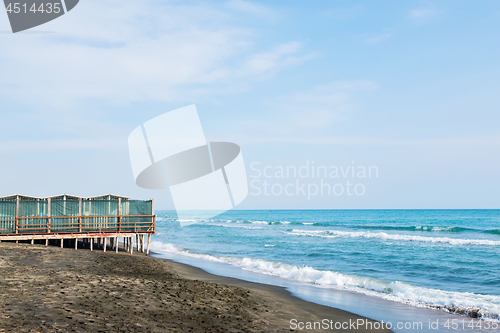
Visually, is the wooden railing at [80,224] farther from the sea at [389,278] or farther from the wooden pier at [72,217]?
the sea at [389,278]

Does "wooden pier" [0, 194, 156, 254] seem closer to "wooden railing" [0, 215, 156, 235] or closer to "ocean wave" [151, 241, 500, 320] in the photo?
"wooden railing" [0, 215, 156, 235]

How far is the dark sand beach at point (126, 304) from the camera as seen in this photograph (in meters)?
8.05

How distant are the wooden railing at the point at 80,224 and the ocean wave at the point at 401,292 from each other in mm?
7408

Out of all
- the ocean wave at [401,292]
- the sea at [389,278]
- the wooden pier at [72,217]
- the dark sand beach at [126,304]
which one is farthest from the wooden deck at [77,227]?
the ocean wave at [401,292]

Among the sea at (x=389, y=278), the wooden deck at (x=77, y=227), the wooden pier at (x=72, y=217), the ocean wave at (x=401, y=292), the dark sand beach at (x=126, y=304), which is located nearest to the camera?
the dark sand beach at (x=126, y=304)

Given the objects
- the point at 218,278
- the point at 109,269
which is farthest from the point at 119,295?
the point at 218,278

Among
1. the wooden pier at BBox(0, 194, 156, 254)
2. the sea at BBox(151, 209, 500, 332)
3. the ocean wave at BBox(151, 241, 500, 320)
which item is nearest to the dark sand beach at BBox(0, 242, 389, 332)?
the sea at BBox(151, 209, 500, 332)

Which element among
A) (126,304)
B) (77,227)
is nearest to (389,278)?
(126,304)

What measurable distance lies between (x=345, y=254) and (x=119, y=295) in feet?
71.7

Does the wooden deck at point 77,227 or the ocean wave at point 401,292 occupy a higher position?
the wooden deck at point 77,227

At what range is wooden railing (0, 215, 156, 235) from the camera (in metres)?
21.2

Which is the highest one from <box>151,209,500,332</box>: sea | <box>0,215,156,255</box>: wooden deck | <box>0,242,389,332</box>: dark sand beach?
<box>0,215,156,255</box>: wooden deck

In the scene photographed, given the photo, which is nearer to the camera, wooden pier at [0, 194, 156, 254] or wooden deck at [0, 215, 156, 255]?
wooden pier at [0, 194, 156, 254]

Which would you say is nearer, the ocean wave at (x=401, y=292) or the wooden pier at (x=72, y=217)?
the ocean wave at (x=401, y=292)
